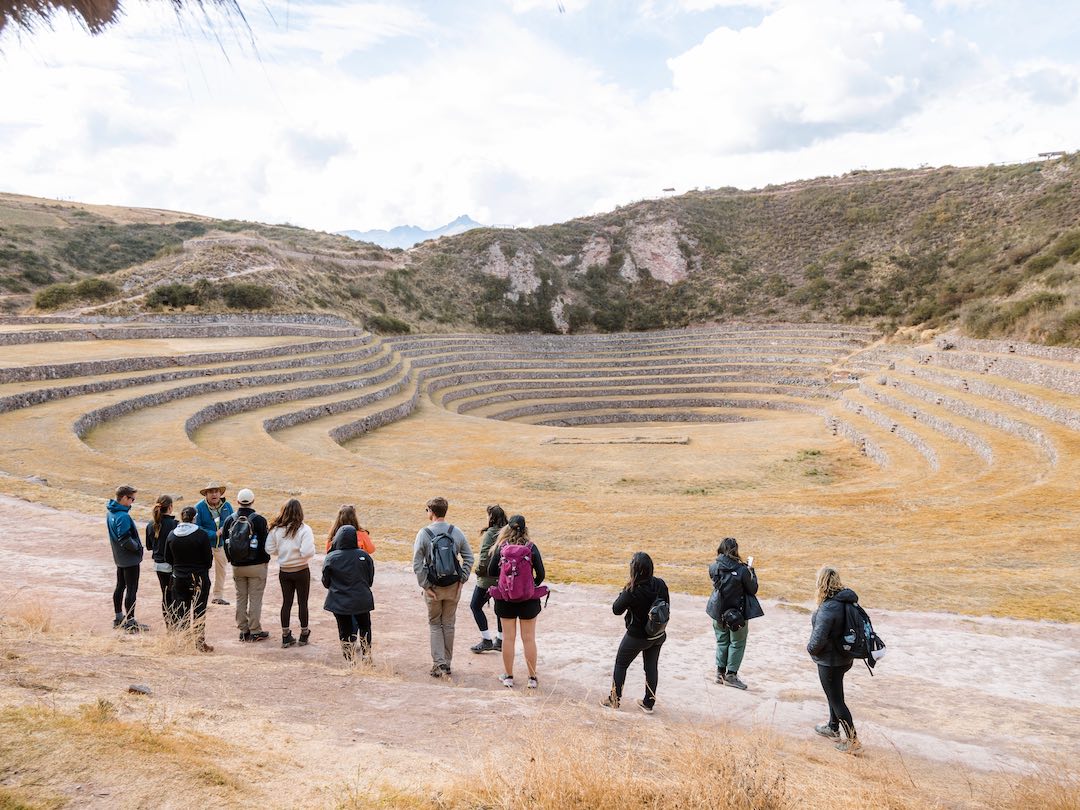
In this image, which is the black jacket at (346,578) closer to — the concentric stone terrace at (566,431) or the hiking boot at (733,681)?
the hiking boot at (733,681)

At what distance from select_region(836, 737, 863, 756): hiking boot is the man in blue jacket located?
294 inches

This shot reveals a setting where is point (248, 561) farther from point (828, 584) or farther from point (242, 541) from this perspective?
point (828, 584)

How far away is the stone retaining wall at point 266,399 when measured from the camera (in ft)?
78.8

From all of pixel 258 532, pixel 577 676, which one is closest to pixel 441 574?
pixel 577 676

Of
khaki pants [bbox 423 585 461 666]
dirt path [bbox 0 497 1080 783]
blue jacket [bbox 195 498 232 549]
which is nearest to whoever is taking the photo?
dirt path [bbox 0 497 1080 783]

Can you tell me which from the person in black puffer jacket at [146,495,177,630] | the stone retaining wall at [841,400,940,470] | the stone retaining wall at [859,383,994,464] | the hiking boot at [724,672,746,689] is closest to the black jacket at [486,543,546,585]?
the hiking boot at [724,672,746,689]

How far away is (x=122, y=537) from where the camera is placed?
8.20 meters

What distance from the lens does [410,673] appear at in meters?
7.31

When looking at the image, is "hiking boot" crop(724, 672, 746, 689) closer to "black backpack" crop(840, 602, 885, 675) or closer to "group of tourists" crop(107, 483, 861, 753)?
"group of tourists" crop(107, 483, 861, 753)

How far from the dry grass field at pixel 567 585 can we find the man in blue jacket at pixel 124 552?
0.42m

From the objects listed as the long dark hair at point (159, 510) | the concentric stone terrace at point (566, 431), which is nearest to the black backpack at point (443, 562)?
the long dark hair at point (159, 510)

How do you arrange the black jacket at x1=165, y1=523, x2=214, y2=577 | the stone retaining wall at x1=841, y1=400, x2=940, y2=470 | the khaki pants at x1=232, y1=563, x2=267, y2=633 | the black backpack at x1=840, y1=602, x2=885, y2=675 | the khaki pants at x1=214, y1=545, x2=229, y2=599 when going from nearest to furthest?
the black backpack at x1=840, y1=602, x2=885, y2=675 → the black jacket at x1=165, y1=523, x2=214, y2=577 → the khaki pants at x1=232, y1=563, x2=267, y2=633 → the khaki pants at x1=214, y1=545, x2=229, y2=599 → the stone retaining wall at x1=841, y1=400, x2=940, y2=470

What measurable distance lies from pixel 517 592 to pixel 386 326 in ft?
160

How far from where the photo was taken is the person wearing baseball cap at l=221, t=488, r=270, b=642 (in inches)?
317
